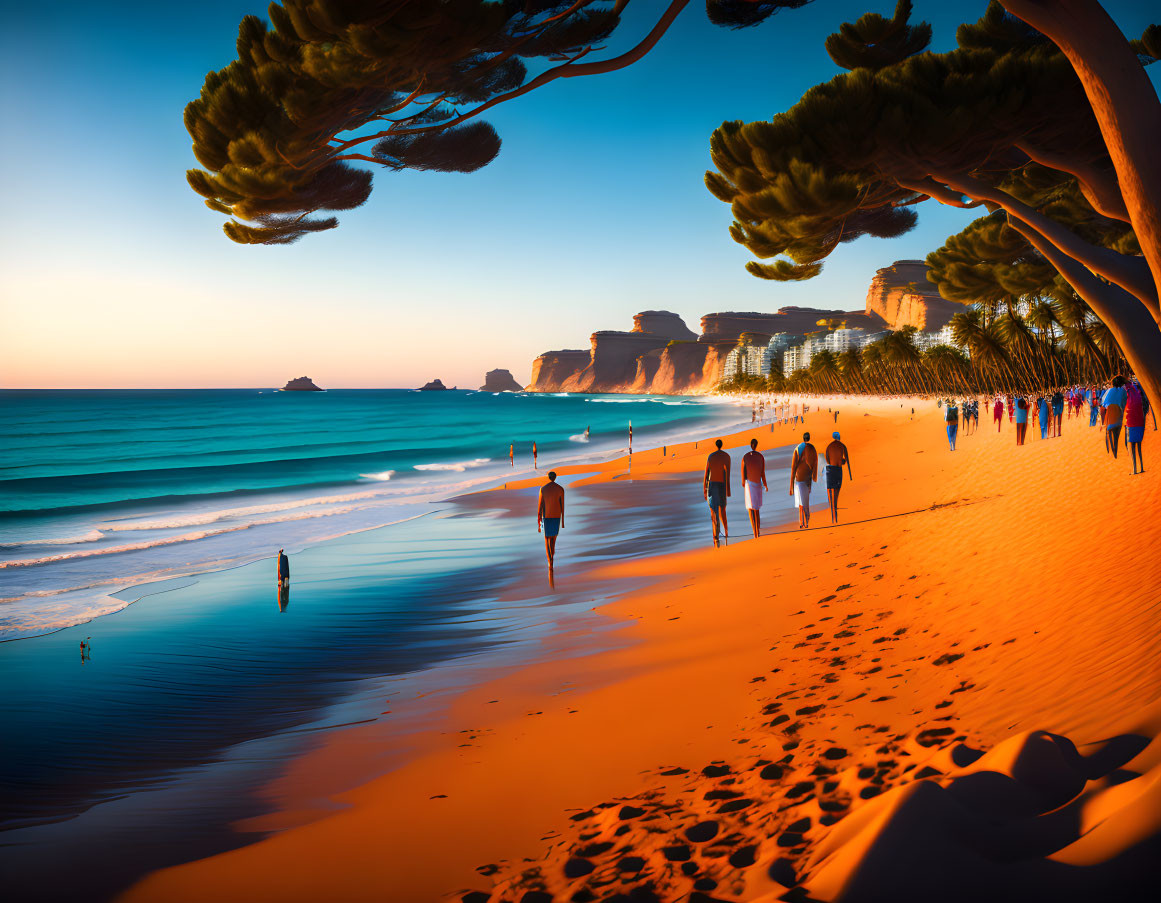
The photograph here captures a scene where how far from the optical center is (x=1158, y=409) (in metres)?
6.74

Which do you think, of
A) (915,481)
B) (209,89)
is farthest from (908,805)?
(915,481)

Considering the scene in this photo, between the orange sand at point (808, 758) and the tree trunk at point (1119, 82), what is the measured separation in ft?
9.73

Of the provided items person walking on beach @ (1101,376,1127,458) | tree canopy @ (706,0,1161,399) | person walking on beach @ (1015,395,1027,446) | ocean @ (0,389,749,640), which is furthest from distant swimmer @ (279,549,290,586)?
person walking on beach @ (1015,395,1027,446)

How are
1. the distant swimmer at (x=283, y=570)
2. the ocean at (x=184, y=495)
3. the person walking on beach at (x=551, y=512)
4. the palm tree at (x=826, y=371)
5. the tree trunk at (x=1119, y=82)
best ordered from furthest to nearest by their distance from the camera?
the palm tree at (x=826, y=371) → the ocean at (x=184, y=495) → the person walking on beach at (x=551, y=512) → the distant swimmer at (x=283, y=570) → the tree trunk at (x=1119, y=82)

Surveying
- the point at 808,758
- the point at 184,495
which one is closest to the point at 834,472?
the point at 808,758

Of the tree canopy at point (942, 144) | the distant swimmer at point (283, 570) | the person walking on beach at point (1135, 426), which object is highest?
the tree canopy at point (942, 144)

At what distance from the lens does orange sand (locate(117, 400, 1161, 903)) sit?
2439 millimetres

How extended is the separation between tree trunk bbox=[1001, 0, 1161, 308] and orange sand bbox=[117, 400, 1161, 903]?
2.97m

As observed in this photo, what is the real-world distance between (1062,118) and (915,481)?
8378mm

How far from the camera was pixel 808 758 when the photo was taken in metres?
3.69

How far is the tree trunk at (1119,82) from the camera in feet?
16.3

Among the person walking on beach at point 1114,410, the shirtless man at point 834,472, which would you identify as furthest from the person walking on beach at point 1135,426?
the shirtless man at point 834,472

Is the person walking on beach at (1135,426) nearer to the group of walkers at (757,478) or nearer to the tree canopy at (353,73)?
the group of walkers at (757,478)

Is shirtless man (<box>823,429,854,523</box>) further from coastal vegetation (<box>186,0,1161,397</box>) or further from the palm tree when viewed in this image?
the palm tree
